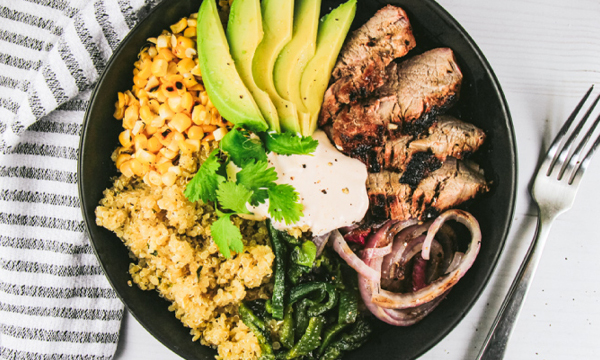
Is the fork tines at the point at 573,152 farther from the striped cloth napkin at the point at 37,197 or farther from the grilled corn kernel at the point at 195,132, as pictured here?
the striped cloth napkin at the point at 37,197

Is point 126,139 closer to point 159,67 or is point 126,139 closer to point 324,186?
point 159,67

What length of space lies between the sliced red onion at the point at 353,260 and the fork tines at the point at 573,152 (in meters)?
1.41

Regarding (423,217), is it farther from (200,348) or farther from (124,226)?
(124,226)

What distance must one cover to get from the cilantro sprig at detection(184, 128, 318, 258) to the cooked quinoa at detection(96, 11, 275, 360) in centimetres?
15

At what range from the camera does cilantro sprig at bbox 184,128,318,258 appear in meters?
2.33

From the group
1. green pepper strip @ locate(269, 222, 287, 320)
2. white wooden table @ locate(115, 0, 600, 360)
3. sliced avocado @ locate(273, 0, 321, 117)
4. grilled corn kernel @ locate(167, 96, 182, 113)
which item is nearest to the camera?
sliced avocado @ locate(273, 0, 321, 117)

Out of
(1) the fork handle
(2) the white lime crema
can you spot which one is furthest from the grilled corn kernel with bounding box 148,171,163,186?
(1) the fork handle

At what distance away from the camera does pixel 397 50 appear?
2.51 metres

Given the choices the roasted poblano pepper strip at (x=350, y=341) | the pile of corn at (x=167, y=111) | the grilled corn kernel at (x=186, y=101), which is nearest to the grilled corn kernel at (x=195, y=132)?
the pile of corn at (x=167, y=111)

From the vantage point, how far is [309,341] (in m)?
2.62

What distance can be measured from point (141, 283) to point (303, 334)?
1.06m

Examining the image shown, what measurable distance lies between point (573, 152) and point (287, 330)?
89.1 inches

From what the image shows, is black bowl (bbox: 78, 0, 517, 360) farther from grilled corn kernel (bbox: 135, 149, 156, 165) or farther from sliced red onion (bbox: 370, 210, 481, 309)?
grilled corn kernel (bbox: 135, 149, 156, 165)

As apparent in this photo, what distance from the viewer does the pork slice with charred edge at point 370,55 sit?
245 centimetres
